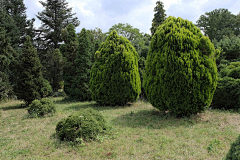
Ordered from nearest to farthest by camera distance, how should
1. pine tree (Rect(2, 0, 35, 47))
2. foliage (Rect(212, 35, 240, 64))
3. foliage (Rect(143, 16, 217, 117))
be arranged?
foliage (Rect(143, 16, 217, 117)), foliage (Rect(212, 35, 240, 64)), pine tree (Rect(2, 0, 35, 47))

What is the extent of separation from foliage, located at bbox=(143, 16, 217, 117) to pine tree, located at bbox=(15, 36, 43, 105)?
8075 mm

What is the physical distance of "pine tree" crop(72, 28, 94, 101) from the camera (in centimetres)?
1244

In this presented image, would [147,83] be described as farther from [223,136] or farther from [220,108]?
[220,108]

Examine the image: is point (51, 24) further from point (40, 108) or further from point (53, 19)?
point (40, 108)

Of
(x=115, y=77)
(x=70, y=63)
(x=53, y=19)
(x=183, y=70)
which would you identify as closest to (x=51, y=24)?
(x=53, y=19)

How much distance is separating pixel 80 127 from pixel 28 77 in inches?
316

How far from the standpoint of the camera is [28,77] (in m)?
10.7

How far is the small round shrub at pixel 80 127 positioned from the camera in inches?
174

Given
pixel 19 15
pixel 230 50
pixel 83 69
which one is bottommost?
pixel 83 69

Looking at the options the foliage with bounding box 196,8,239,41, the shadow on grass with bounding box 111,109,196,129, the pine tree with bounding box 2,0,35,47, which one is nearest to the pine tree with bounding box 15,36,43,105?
the shadow on grass with bounding box 111,109,196,129

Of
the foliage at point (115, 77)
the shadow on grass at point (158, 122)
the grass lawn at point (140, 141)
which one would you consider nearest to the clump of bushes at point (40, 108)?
the grass lawn at point (140, 141)

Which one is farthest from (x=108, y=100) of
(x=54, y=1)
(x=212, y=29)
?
(x=212, y=29)

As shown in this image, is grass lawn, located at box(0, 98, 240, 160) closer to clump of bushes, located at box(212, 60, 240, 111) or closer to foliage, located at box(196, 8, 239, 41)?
clump of bushes, located at box(212, 60, 240, 111)

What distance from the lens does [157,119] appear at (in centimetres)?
636
